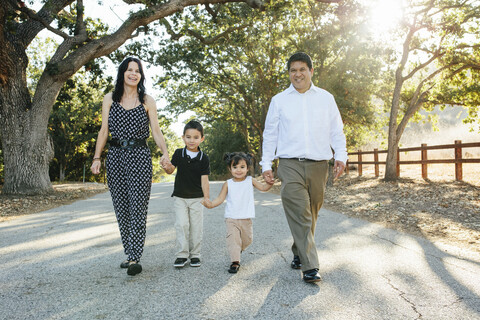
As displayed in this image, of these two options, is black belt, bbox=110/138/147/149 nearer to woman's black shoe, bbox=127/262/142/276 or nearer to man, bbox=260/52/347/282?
woman's black shoe, bbox=127/262/142/276

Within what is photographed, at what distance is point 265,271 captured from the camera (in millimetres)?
4039

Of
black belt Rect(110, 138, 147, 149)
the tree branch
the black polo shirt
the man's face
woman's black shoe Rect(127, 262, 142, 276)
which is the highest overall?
the tree branch

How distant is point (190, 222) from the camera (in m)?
4.44

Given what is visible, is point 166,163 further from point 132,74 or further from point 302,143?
point 302,143

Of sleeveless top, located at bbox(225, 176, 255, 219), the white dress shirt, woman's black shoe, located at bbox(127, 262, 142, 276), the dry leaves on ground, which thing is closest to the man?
the white dress shirt

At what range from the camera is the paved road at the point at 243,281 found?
295 centimetres

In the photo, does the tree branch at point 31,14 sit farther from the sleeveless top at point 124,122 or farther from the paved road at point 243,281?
the sleeveless top at point 124,122

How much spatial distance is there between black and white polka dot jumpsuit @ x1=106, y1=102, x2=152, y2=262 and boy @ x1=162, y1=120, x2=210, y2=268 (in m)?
0.41

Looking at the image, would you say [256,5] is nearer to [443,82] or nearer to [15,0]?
[15,0]

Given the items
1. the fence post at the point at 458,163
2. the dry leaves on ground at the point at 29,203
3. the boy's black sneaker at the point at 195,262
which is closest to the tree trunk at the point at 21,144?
the dry leaves on ground at the point at 29,203

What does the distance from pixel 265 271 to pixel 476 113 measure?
19.0 m

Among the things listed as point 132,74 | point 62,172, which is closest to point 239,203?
point 132,74

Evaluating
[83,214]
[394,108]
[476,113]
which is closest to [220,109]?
[394,108]

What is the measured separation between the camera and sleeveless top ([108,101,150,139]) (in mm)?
4066
